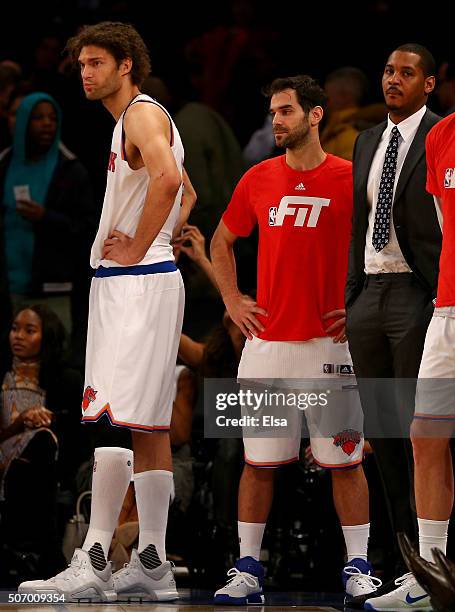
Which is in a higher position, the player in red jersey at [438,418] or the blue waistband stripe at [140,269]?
the blue waistband stripe at [140,269]

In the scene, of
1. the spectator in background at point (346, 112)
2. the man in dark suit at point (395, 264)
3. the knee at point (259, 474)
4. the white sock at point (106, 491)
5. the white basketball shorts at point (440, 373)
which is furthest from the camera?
the spectator in background at point (346, 112)

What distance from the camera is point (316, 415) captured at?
5.39 meters

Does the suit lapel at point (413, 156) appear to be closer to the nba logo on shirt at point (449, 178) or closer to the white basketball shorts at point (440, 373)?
the nba logo on shirt at point (449, 178)

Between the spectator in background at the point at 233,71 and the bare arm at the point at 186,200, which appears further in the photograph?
the spectator in background at the point at 233,71

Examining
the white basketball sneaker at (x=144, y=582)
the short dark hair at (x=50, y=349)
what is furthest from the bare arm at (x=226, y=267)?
the short dark hair at (x=50, y=349)

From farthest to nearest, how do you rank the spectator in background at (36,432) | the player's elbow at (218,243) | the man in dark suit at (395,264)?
the spectator in background at (36,432), the player's elbow at (218,243), the man in dark suit at (395,264)

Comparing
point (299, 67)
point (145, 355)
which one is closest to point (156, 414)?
point (145, 355)

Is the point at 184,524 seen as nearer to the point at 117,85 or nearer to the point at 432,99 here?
the point at 117,85

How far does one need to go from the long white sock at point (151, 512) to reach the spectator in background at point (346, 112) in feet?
9.49

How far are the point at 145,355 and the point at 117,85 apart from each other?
1064mm

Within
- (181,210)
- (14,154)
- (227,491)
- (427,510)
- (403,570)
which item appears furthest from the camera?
(14,154)

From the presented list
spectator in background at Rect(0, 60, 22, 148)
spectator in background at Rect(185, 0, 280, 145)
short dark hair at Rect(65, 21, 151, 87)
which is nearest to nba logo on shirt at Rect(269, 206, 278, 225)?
short dark hair at Rect(65, 21, 151, 87)

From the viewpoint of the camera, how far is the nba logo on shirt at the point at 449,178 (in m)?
4.69

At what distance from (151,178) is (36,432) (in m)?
1.72
